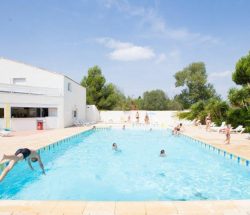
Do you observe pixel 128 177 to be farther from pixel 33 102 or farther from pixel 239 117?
pixel 239 117

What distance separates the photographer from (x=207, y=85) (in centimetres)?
5603

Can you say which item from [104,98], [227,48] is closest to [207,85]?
[104,98]

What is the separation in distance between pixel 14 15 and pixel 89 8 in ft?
16.9

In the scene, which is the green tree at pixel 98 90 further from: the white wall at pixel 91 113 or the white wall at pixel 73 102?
the white wall at pixel 73 102

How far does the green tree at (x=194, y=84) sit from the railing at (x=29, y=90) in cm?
3639

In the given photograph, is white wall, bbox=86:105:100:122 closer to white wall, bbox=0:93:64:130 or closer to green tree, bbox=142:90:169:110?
white wall, bbox=0:93:64:130

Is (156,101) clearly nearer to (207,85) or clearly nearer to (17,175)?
(207,85)

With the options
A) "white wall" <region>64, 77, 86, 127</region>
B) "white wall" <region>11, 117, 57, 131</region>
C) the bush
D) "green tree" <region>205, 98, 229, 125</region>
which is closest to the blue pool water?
"white wall" <region>11, 117, 57, 131</region>

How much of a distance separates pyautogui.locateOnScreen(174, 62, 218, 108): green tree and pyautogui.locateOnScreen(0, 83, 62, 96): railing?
36.4m

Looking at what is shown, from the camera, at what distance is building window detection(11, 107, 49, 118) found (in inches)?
846

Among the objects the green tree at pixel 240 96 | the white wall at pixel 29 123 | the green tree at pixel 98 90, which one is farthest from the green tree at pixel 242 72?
the green tree at pixel 98 90

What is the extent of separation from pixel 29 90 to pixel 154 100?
152ft

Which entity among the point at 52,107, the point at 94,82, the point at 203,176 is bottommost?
the point at 203,176

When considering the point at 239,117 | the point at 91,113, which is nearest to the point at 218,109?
the point at 239,117
